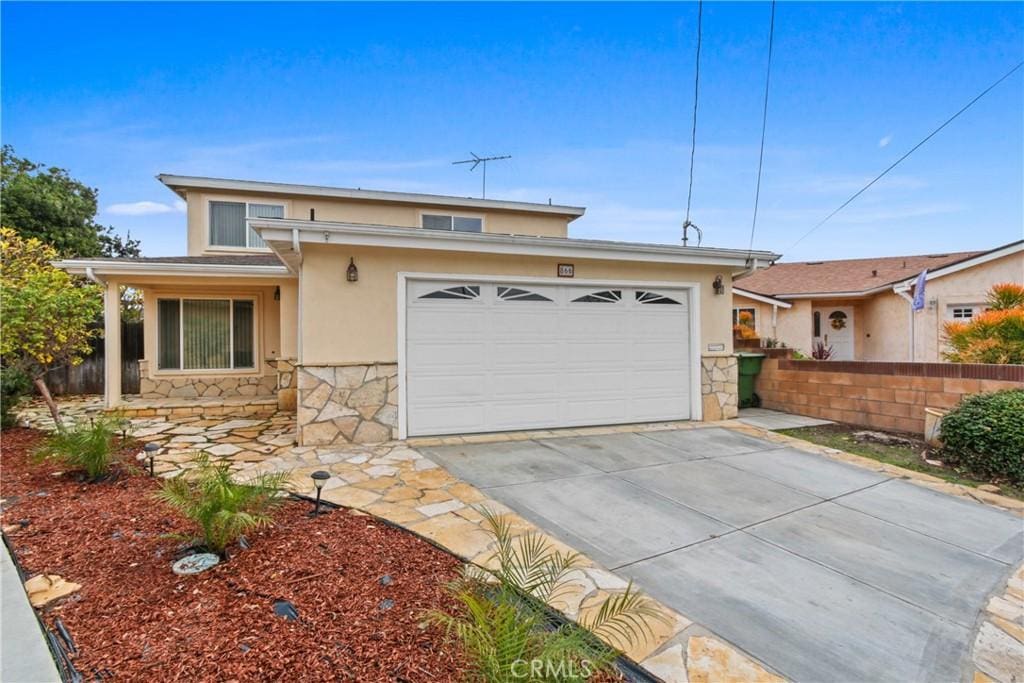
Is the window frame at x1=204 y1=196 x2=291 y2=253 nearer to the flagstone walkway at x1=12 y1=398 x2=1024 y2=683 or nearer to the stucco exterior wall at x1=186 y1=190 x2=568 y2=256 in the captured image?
the stucco exterior wall at x1=186 y1=190 x2=568 y2=256

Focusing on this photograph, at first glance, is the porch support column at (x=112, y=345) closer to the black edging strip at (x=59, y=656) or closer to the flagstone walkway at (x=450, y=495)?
the flagstone walkway at (x=450, y=495)

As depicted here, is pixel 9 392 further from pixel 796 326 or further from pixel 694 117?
pixel 796 326

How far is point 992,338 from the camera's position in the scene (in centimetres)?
698

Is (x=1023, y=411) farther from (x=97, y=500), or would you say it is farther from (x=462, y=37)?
(x=462, y=37)

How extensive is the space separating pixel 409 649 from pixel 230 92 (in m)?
11.9

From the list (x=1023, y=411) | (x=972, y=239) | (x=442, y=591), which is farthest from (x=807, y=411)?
(x=972, y=239)

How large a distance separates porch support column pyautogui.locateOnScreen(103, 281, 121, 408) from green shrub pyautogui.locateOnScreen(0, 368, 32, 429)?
1389mm

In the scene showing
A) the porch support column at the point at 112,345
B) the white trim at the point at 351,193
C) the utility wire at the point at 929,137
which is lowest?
the porch support column at the point at 112,345

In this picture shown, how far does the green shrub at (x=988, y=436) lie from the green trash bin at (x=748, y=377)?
A: 368cm

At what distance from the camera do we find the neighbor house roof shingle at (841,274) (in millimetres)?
15422

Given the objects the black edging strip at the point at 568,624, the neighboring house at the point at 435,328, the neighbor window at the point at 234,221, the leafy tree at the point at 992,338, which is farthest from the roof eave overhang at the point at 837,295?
the black edging strip at the point at 568,624

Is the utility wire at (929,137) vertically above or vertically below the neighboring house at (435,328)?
above

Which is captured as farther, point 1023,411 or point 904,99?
point 904,99

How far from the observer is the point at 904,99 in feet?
34.4
